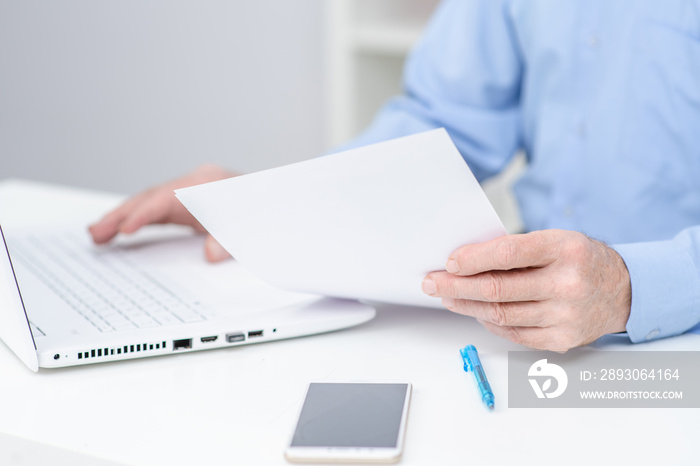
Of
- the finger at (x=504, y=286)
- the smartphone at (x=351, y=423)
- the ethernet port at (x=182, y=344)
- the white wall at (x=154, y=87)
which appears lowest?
the white wall at (x=154, y=87)

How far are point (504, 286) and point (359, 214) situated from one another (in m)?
0.13

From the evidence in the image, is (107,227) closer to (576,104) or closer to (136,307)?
(136,307)

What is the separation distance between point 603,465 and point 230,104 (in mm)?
1932

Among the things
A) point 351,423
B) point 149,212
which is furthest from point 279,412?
point 149,212

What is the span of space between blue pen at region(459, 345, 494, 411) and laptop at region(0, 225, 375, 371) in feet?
0.36

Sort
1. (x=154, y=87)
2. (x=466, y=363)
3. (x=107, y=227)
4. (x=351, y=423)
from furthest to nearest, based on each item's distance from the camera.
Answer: (x=154, y=87) < (x=107, y=227) < (x=466, y=363) < (x=351, y=423)

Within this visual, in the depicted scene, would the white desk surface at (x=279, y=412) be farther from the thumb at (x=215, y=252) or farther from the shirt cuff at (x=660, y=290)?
the thumb at (x=215, y=252)

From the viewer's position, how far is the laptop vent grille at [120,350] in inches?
24.3

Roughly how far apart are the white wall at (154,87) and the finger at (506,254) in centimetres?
165

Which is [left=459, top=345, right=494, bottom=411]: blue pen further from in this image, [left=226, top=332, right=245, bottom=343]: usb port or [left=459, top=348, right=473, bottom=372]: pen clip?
[left=226, top=332, right=245, bottom=343]: usb port

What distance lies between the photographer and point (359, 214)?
0.59m

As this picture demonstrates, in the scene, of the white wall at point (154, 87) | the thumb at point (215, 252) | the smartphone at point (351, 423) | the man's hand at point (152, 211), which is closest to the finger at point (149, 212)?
the man's hand at point (152, 211)

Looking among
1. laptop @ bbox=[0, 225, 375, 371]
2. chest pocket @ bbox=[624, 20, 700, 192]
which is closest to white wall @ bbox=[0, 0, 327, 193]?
chest pocket @ bbox=[624, 20, 700, 192]

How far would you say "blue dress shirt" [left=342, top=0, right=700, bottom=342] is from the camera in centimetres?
98
